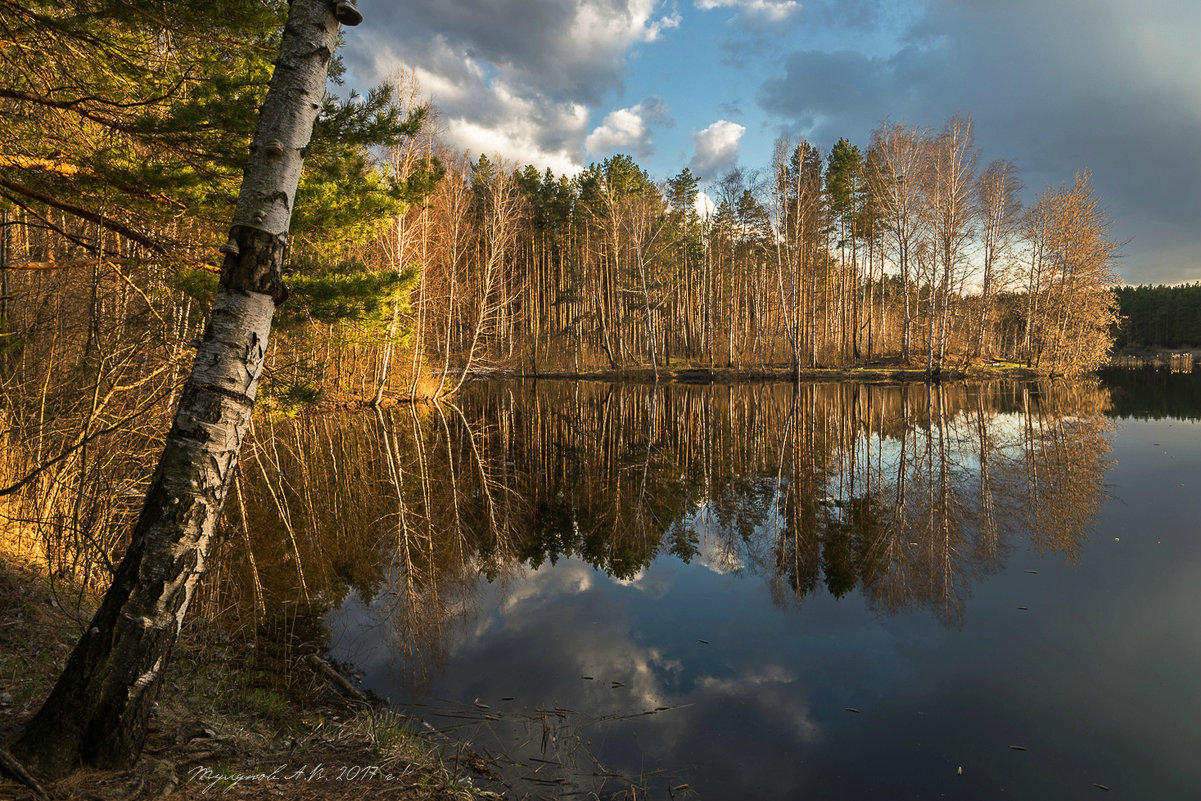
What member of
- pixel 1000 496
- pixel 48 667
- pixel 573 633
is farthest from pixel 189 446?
pixel 1000 496

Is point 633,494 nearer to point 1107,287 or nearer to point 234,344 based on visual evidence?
point 234,344

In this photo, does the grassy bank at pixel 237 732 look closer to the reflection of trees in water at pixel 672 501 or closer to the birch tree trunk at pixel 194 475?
the birch tree trunk at pixel 194 475

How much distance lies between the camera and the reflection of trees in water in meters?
6.10

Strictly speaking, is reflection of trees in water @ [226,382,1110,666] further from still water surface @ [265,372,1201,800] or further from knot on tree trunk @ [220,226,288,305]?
knot on tree trunk @ [220,226,288,305]

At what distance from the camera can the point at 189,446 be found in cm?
242

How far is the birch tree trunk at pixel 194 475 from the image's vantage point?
2271 millimetres

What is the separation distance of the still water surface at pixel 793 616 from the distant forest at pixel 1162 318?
81.5m

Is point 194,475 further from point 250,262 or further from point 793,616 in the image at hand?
point 793,616

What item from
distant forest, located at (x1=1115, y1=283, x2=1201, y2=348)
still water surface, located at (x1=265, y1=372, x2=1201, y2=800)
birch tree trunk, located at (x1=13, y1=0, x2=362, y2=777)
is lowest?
still water surface, located at (x1=265, y1=372, x2=1201, y2=800)

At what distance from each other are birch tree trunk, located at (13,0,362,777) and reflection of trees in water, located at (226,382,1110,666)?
7.71 feet

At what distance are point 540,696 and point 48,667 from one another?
2949mm

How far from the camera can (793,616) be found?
5.20 meters

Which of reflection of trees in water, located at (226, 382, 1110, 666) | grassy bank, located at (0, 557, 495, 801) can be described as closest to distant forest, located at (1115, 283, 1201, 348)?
reflection of trees in water, located at (226, 382, 1110, 666)

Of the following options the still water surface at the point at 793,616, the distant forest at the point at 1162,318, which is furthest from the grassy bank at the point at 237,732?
the distant forest at the point at 1162,318
